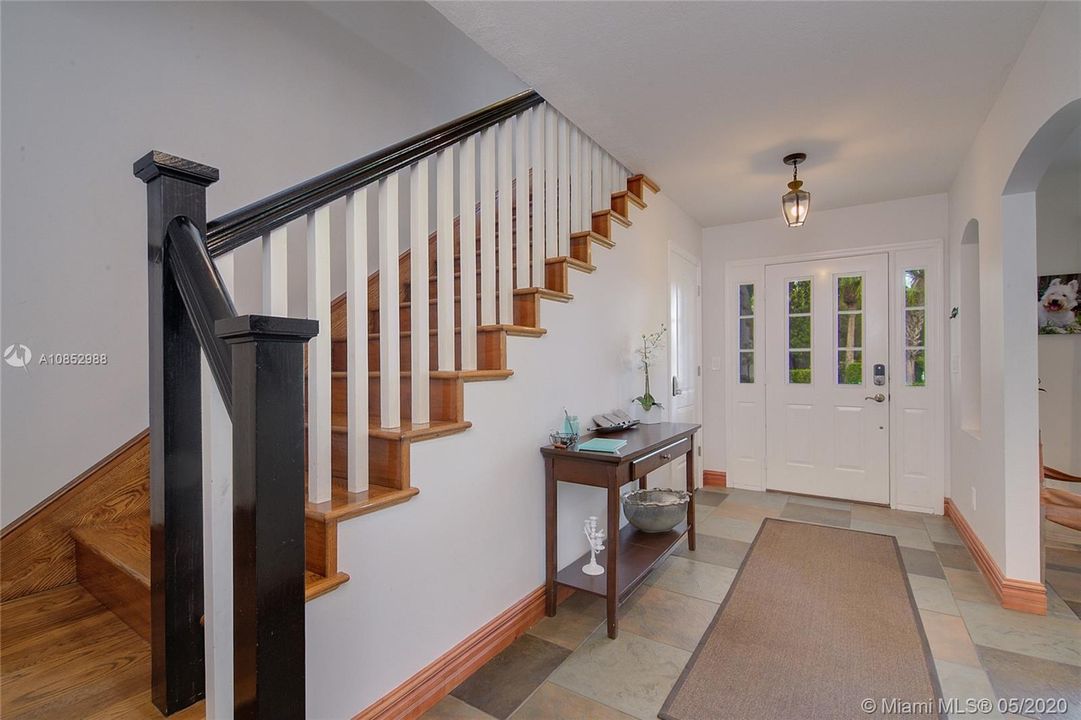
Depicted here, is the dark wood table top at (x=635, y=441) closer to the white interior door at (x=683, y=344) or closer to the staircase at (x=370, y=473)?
the staircase at (x=370, y=473)

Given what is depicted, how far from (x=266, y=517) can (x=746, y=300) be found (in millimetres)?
4661

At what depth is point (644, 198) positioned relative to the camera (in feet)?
11.9

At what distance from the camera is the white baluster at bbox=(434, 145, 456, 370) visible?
1979mm

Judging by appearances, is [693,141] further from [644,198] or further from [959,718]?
[959,718]

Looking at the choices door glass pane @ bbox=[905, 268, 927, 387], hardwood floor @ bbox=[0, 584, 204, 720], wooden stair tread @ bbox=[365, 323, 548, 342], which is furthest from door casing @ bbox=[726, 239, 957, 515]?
hardwood floor @ bbox=[0, 584, 204, 720]

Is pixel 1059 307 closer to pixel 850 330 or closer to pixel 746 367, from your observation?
pixel 850 330

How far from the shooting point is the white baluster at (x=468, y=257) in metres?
2.02

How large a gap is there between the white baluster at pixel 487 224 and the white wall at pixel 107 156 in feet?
3.56

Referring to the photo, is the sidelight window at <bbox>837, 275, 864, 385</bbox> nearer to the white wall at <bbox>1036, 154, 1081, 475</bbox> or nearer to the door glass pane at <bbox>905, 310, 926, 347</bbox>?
the door glass pane at <bbox>905, 310, 926, 347</bbox>

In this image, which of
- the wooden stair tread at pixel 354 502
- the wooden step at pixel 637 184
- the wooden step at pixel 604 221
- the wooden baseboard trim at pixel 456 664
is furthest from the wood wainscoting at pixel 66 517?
the wooden step at pixel 637 184

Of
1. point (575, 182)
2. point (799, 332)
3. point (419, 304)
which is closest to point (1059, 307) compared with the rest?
point (799, 332)

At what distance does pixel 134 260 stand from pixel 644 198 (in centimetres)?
292

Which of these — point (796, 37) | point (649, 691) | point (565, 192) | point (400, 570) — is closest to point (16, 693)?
point (400, 570)

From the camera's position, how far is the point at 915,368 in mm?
4125
